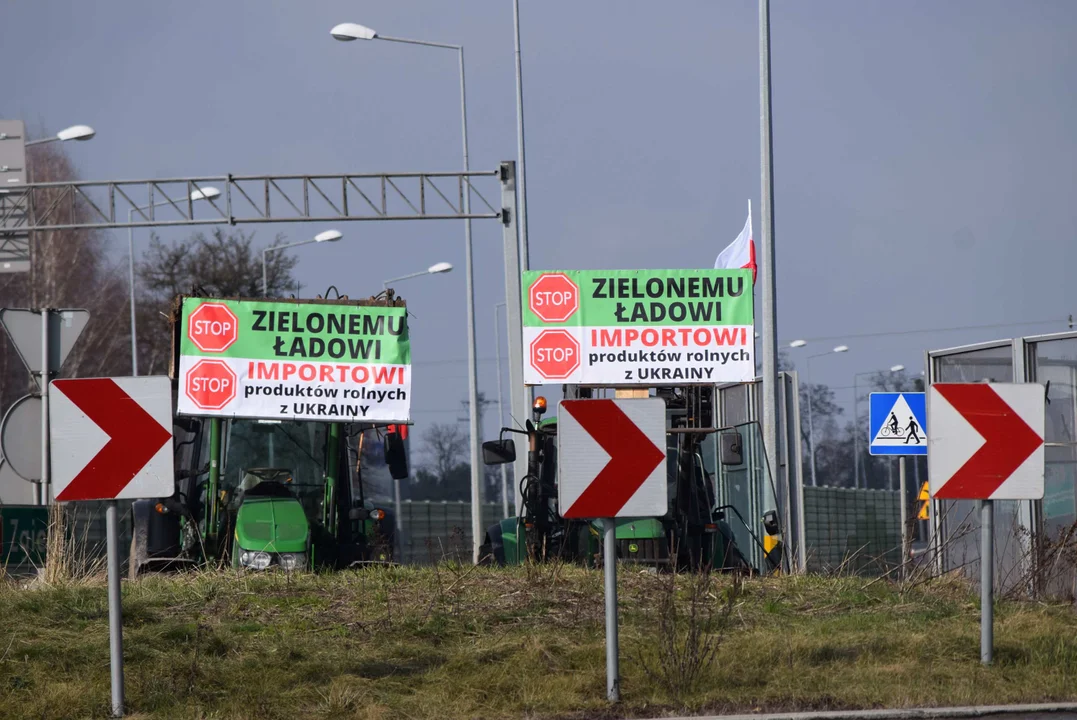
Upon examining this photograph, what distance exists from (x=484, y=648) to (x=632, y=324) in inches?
248

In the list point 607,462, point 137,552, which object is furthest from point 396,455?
point 607,462

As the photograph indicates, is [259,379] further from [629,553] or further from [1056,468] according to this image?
[1056,468]

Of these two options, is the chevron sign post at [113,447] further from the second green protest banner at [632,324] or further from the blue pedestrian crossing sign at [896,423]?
the blue pedestrian crossing sign at [896,423]

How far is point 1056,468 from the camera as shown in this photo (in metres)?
14.4

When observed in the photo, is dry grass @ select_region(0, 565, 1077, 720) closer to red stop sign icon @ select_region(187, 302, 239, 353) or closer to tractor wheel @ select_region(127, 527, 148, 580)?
tractor wheel @ select_region(127, 527, 148, 580)

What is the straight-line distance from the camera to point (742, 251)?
65.8 ft

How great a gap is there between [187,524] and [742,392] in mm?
8417

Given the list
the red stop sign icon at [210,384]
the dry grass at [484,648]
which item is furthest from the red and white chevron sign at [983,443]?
the red stop sign icon at [210,384]

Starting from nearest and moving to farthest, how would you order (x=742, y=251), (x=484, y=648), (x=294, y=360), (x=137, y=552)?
(x=484, y=648) → (x=294, y=360) → (x=137, y=552) → (x=742, y=251)

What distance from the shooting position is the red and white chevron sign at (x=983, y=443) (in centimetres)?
982

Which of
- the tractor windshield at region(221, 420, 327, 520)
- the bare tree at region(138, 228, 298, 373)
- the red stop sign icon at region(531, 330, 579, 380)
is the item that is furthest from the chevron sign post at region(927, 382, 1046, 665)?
the bare tree at region(138, 228, 298, 373)

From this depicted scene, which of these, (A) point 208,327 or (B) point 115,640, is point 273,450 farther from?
(B) point 115,640

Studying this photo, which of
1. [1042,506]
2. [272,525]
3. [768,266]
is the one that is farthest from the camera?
[768,266]

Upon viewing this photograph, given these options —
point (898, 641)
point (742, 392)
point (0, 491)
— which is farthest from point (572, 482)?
point (742, 392)
